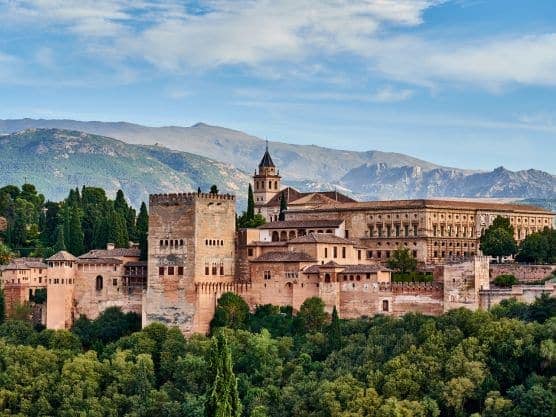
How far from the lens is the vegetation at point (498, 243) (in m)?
63.7

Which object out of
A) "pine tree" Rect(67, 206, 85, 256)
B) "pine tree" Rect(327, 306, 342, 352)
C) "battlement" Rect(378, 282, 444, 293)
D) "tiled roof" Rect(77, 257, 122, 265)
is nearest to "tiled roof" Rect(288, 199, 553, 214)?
"battlement" Rect(378, 282, 444, 293)

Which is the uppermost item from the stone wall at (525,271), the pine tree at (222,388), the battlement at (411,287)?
the stone wall at (525,271)

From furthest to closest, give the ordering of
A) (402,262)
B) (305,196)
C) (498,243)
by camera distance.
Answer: (305,196) → (498,243) → (402,262)

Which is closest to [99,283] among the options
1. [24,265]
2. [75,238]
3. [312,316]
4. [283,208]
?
[24,265]

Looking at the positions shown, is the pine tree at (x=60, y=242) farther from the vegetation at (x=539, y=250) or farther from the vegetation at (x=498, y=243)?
the vegetation at (x=539, y=250)

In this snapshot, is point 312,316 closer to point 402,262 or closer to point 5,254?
point 402,262

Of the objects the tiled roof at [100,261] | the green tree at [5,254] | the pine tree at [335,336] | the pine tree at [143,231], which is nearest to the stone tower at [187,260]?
the tiled roof at [100,261]

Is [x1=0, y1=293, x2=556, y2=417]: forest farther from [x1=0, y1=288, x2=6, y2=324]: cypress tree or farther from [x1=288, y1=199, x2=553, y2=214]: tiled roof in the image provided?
[x1=288, y1=199, x2=553, y2=214]: tiled roof

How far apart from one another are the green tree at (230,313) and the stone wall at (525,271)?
40.1ft

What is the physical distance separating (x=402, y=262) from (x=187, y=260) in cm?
1129

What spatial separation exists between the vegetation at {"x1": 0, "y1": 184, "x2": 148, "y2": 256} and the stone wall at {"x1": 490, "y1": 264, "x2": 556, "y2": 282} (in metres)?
18.2

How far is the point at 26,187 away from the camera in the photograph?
91.4 metres

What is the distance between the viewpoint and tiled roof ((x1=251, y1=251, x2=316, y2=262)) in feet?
187

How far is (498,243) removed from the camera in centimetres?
6375
